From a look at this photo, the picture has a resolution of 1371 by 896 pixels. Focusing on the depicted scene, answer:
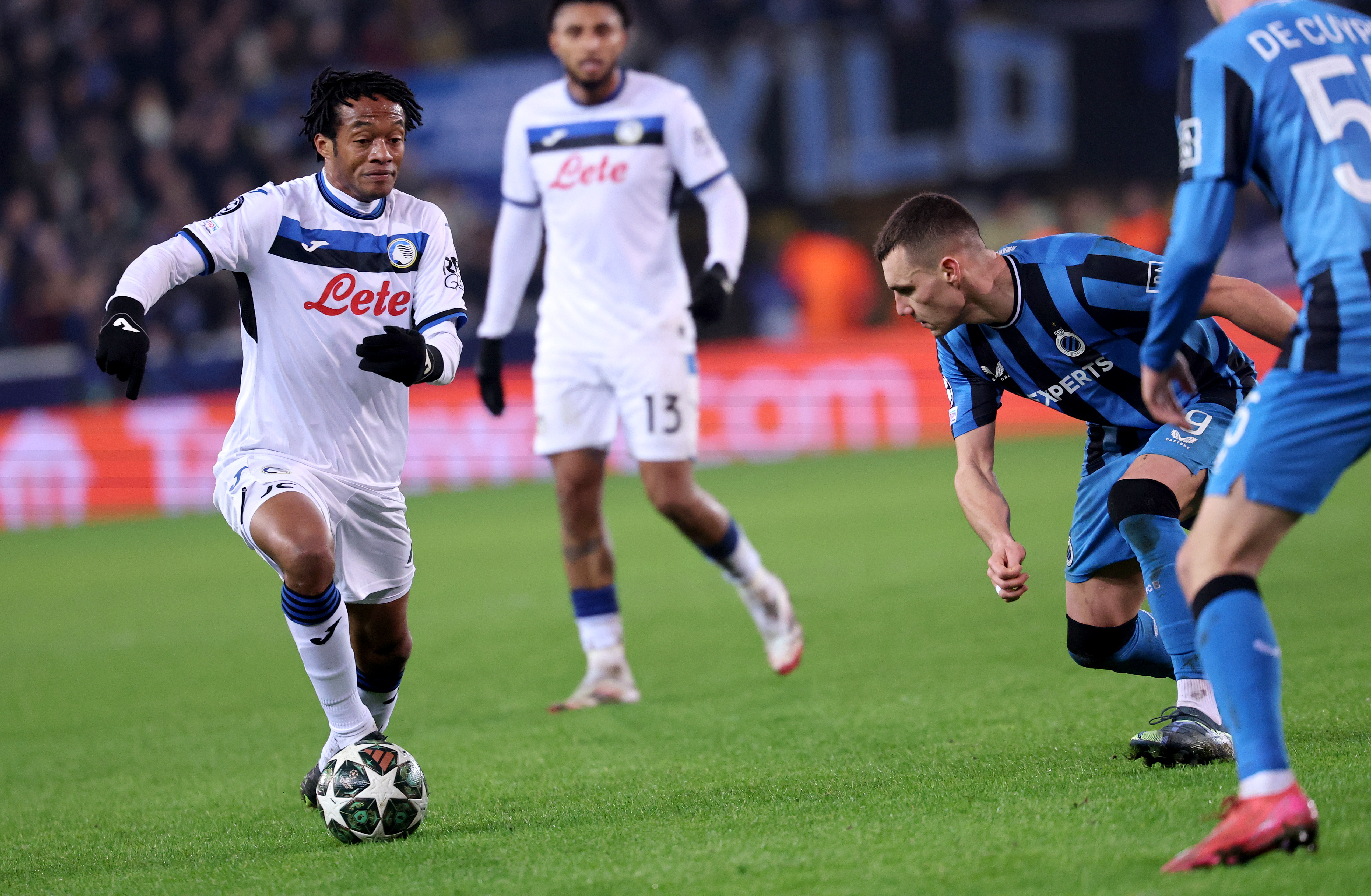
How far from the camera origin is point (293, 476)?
4.28 meters

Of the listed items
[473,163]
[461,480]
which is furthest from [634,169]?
[473,163]

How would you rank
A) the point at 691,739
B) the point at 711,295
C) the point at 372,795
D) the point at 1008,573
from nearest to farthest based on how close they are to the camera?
the point at 1008,573
the point at 372,795
the point at 691,739
the point at 711,295

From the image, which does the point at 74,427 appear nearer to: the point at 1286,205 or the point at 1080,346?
the point at 1080,346

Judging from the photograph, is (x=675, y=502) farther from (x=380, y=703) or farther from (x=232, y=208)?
(x=232, y=208)

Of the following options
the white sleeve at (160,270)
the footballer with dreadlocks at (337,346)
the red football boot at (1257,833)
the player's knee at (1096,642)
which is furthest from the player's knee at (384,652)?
the red football boot at (1257,833)

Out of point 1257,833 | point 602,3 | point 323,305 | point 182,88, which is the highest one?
point 182,88

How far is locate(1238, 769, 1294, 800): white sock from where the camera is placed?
116 inches

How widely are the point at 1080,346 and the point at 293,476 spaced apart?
2.20 metres

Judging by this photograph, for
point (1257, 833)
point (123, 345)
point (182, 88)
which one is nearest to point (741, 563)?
point (123, 345)

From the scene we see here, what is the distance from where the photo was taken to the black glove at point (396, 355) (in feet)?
13.0

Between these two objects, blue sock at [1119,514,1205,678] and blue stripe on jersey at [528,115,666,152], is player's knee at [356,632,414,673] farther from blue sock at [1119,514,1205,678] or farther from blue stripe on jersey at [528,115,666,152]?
blue stripe on jersey at [528,115,666,152]

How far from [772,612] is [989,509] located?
234 centimetres

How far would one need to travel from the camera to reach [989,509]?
406 cm

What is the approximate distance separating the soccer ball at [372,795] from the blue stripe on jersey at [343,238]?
4.64 ft
